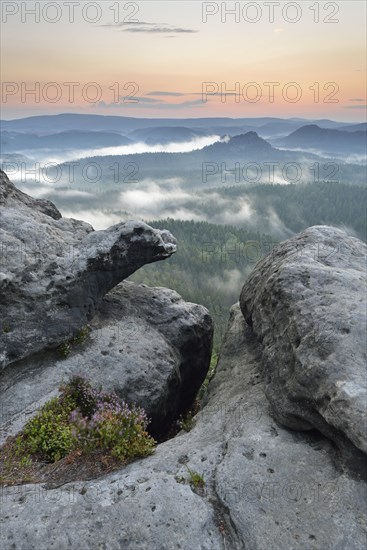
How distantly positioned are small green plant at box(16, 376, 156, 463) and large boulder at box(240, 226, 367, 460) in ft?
14.7

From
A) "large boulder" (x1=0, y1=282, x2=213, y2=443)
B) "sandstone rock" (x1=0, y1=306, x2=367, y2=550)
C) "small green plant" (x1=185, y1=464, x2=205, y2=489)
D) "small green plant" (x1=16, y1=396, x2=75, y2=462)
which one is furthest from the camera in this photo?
"large boulder" (x1=0, y1=282, x2=213, y2=443)

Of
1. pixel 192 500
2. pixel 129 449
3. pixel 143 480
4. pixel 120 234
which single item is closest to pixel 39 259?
pixel 120 234

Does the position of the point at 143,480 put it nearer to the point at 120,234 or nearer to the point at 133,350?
the point at 133,350

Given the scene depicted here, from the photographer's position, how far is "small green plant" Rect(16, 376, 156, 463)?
1318 centimetres

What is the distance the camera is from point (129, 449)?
13.3 metres

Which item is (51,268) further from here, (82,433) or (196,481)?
(196,481)

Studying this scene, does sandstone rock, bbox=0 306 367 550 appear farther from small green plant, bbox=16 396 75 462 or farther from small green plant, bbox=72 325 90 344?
small green plant, bbox=72 325 90 344

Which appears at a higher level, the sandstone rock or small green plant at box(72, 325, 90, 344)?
small green plant at box(72, 325, 90, 344)

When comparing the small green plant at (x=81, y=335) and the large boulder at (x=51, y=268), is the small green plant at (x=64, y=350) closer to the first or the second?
the large boulder at (x=51, y=268)

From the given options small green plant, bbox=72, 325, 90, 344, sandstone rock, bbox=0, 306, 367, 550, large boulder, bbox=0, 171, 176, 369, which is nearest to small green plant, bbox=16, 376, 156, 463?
sandstone rock, bbox=0, 306, 367, 550

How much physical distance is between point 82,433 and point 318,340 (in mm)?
7413

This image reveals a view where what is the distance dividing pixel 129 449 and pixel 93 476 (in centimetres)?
122

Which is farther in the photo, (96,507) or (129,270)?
(129,270)

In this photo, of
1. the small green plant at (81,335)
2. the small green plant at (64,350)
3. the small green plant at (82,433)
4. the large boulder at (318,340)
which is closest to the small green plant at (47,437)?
the small green plant at (82,433)
